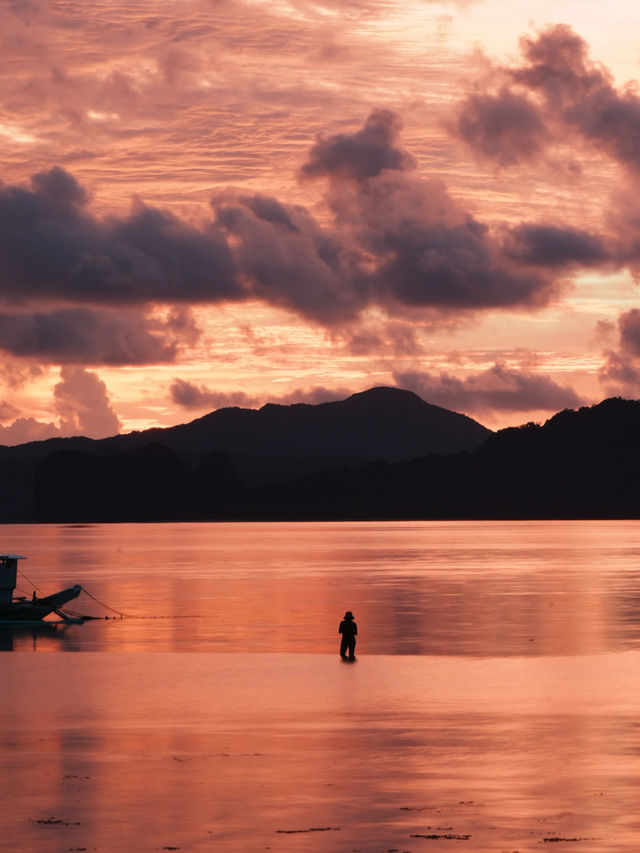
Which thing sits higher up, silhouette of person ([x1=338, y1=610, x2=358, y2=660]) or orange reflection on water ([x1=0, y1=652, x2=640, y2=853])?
silhouette of person ([x1=338, y1=610, x2=358, y2=660])

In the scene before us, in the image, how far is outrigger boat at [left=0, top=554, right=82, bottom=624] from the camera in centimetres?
7362

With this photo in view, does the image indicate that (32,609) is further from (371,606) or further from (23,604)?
(371,606)

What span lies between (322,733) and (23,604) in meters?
44.6

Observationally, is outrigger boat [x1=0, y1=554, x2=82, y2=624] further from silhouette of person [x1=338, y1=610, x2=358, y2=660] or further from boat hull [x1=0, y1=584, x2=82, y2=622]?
silhouette of person [x1=338, y1=610, x2=358, y2=660]

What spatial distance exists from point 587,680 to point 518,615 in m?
31.8

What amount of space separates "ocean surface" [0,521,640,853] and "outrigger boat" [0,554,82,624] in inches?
96.0

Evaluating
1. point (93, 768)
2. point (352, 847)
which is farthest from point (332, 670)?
point (352, 847)

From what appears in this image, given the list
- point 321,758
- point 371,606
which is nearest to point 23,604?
point 371,606

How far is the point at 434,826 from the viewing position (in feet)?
74.3

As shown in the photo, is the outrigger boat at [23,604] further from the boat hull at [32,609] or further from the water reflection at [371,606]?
the water reflection at [371,606]

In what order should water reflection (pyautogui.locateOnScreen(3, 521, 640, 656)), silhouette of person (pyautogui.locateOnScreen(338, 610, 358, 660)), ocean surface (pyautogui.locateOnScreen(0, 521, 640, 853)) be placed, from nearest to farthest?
ocean surface (pyautogui.locateOnScreen(0, 521, 640, 853))
silhouette of person (pyautogui.locateOnScreen(338, 610, 358, 660))
water reflection (pyautogui.locateOnScreen(3, 521, 640, 656))

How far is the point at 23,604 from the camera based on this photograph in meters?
74.8

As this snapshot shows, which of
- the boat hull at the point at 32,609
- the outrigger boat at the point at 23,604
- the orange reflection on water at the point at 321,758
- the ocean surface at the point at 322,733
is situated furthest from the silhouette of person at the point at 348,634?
the boat hull at the point at 32,609

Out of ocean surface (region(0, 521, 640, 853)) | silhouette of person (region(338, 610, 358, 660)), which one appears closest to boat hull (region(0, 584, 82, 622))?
ocean surface (region(0, 521, 640, 853))
